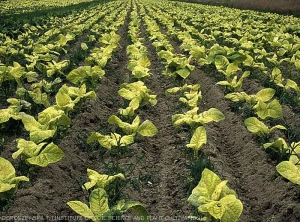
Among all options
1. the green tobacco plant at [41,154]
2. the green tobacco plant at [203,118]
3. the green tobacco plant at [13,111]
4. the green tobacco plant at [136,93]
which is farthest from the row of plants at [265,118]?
the green tobacco plant at [13,111]

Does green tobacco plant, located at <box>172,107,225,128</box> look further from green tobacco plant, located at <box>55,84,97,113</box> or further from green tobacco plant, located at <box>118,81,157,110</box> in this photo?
green tobacco plant, located at <box>55,84,97,113</box>

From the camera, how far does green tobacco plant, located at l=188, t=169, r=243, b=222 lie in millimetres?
2154

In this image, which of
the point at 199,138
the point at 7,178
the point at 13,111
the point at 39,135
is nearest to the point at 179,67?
the point at 199,138

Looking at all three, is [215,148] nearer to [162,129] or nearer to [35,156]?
[162,129]

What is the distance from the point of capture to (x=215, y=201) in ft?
7.14

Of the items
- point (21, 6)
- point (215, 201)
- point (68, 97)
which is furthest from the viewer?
point (21, 6)

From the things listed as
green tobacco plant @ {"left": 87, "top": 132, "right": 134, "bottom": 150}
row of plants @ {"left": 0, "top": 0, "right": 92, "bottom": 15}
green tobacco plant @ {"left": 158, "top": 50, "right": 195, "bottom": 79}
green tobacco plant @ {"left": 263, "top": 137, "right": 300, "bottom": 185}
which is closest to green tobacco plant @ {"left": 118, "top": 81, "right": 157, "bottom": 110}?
green tobacco plant @ {"left": 87, "top": 132, "right": 134, "bottom": 150}

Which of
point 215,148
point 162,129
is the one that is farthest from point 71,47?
point 215,148

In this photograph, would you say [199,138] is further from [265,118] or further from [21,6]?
[21,6]

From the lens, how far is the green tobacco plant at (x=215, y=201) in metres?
2.15

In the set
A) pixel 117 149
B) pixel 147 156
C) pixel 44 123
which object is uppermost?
pixel 44 123

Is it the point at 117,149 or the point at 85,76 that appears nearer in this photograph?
the point at 117,149

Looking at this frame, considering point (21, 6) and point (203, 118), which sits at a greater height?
point (203, 118)

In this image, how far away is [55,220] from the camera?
2605 mm
